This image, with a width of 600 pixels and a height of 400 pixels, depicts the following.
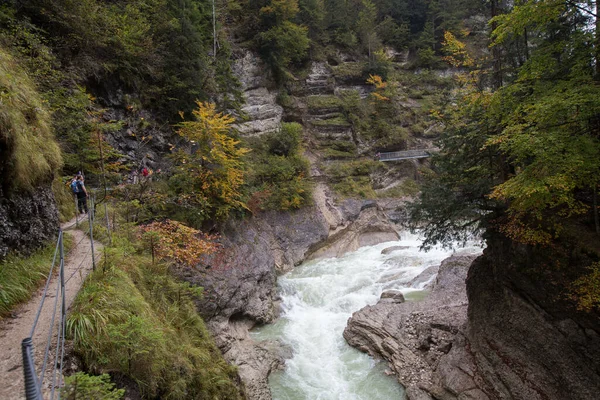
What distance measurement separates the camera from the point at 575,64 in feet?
21.8

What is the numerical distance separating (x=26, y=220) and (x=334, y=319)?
10.6 metres

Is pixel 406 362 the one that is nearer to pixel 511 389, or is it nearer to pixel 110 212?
pixel 511 389

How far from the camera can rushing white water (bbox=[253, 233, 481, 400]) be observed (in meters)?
9.04

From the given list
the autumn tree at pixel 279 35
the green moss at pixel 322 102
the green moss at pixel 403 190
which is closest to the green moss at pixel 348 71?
the green moss at pixel 322 102

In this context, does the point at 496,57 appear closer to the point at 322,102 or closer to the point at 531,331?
the point at 531,331

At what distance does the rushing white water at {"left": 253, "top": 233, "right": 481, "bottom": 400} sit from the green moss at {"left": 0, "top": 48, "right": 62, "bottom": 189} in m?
8.35

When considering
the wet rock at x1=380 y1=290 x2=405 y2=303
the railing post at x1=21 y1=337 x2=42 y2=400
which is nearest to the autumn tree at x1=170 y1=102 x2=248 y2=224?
the wet rock at x1=380 y1=290 x2=405 y2=303

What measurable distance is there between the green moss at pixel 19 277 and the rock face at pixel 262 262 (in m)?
5.31

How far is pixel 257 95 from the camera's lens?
27562 millimetres

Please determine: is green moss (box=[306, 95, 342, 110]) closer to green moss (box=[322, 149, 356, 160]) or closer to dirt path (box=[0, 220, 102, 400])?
green moss (box=[322, 149, 356, 160])

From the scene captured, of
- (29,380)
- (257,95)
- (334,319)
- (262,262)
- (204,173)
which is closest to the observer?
(29,380)

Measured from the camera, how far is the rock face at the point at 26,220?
5332 millimetres

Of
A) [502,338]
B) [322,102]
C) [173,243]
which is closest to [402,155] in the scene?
[322,102]

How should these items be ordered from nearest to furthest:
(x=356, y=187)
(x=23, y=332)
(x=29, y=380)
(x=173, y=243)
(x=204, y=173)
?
(x=29, y=380) → (x=23, y=332) → (x=173, y=243) → (x=204, y=173) → (x=356, y=187)
